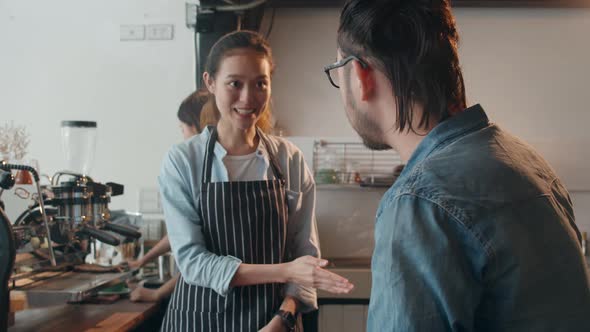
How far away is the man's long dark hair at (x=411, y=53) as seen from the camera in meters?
0.74

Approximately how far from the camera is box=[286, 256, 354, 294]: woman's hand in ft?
4.09

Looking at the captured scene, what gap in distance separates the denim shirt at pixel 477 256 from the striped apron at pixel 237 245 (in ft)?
2.67

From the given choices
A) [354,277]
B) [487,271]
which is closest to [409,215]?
[487,271]

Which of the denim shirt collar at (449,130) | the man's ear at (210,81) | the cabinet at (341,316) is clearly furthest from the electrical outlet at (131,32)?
the denim shirt collar at (449,130)

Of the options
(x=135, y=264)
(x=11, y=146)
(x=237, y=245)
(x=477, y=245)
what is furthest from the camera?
(x=135, y=264)

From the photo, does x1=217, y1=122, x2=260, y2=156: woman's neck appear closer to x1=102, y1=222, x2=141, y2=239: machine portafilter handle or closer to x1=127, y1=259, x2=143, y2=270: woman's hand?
x1=102, y1=222, x2=141, y2=239: machine portafilter handle

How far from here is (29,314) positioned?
5.15ft

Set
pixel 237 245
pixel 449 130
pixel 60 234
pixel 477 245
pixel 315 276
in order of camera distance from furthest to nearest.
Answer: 1. pixel 60 234
2. pixel 237 245
3. pixel 315 276
4. pixel 449 130
5. pixel 477 245

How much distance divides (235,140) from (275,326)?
1.69ft

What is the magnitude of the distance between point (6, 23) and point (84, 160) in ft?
2.91

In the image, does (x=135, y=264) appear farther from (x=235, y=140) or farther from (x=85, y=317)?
(x=235, y=140)

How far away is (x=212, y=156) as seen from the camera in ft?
4.79

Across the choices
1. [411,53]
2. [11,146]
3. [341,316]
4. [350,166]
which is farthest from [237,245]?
[350,166]

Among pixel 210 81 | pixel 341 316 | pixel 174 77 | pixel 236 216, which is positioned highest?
pixel 174 77
